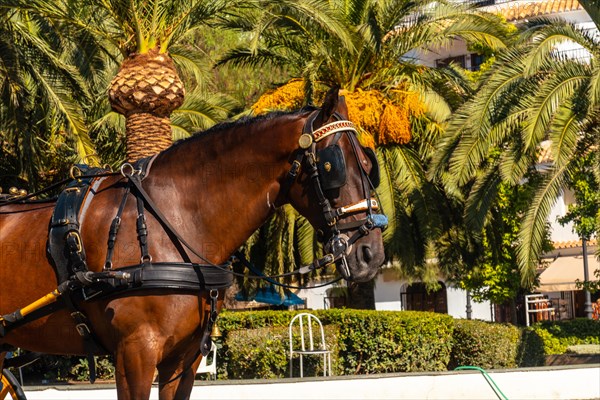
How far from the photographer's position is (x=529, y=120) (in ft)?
55.0

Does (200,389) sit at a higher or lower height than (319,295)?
lower

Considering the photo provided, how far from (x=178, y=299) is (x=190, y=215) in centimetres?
49

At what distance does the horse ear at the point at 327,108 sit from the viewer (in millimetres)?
5113

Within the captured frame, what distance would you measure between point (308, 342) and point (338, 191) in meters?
10.9

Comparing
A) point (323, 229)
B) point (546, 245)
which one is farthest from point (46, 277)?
point (546, 245)

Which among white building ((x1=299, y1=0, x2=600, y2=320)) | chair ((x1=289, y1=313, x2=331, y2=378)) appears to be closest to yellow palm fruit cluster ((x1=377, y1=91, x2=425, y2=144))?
chair ((x1=289, y1=313, x2=331, y2=378))

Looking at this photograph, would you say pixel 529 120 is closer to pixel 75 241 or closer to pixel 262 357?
pixel 262 357

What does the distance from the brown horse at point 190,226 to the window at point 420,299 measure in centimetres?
3474

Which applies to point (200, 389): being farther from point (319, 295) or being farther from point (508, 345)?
point (319, 295)

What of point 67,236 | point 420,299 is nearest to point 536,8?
point 420,299

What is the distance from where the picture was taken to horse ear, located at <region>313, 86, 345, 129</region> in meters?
5.11

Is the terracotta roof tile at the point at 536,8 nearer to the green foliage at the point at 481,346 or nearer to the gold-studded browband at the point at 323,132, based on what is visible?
the green foliage at the point at 481,346

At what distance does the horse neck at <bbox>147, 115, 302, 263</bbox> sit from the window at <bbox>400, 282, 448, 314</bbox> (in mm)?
34742

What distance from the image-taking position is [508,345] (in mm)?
17531
